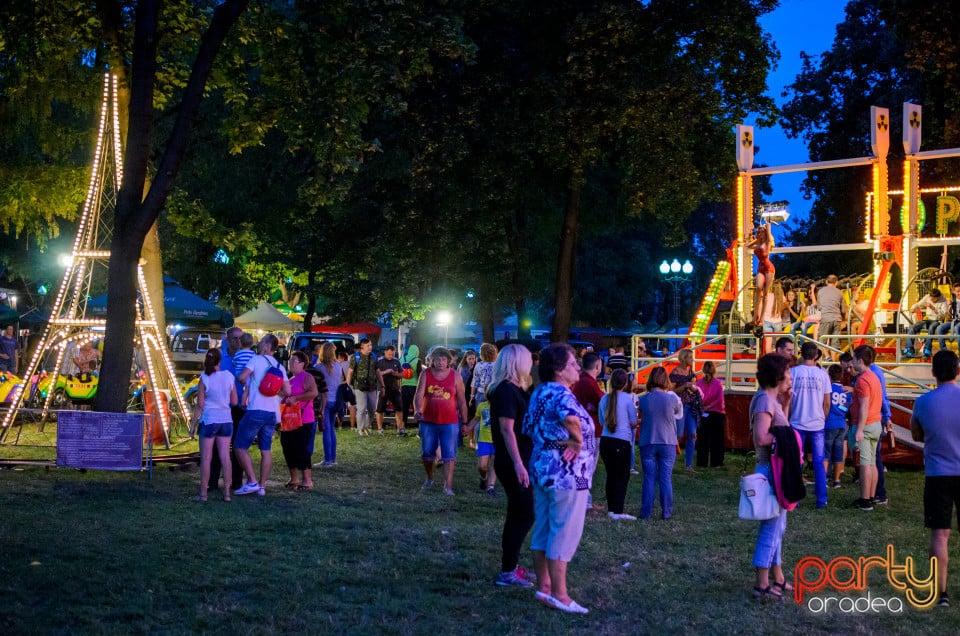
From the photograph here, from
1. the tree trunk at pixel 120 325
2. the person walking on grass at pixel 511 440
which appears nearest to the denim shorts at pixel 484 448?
the person walking on grass at pixel 511 440

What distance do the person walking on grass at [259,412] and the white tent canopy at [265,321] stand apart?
20.2 m

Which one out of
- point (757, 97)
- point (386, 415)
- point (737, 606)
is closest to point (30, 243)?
point (386, 415)

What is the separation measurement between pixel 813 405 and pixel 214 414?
689cm

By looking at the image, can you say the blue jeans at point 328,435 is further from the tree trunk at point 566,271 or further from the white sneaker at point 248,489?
the tree trunk at point 566,271

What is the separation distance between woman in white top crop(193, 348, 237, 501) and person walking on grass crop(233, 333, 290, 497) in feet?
Result: 0.62

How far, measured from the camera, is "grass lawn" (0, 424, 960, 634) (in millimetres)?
6680

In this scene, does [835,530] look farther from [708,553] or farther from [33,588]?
[33,588]

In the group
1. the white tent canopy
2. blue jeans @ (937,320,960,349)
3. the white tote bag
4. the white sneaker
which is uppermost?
the white tent canopy

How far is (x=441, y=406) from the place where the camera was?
40.9 feet

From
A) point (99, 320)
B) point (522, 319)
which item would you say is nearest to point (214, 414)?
point (99, 320)

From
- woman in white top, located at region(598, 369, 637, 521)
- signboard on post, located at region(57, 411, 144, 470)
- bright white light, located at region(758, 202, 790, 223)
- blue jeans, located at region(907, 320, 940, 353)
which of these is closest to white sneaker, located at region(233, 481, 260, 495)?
signboard on post, located at region(57, 411, 144, 470)

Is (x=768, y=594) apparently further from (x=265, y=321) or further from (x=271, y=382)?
(x=265, y=321)

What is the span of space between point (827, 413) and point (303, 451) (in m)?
6.32

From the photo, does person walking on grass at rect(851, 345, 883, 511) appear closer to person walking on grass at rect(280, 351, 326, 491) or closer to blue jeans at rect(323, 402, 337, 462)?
person walking on grass at rect(280, 351, 326, 491)
